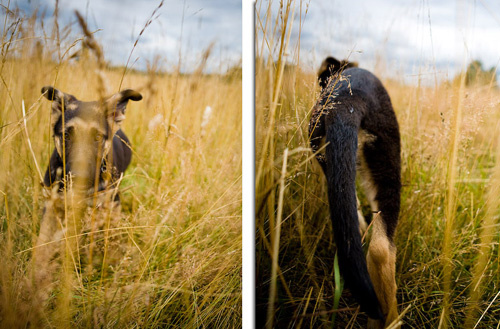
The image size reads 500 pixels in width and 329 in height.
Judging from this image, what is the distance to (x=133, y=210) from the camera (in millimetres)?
1307

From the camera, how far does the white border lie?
1.35m

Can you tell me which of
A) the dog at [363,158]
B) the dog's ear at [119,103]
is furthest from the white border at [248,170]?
the dog's ear at [119,103]

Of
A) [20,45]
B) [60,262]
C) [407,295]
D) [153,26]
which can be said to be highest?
[153,26]

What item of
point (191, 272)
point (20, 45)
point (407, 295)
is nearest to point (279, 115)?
point (191, 272)

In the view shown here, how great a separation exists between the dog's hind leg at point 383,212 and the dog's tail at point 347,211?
106 mm

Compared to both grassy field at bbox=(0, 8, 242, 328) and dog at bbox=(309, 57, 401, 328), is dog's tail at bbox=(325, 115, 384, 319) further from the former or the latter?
grassy field at bbox=(0, 8, 242, 328)

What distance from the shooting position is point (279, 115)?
4.31ft

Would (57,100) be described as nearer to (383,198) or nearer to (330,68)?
(330,68)

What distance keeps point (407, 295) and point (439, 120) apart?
2.19ft

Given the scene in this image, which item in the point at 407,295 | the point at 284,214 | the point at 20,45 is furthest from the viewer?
the point at 284,214

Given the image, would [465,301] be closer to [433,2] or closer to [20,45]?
[433,2]

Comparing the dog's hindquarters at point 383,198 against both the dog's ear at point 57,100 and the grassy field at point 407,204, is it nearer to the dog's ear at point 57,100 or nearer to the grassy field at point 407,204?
the grassy field at point 407,204

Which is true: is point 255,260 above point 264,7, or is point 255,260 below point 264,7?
below

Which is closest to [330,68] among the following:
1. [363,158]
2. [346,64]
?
[346,64]
